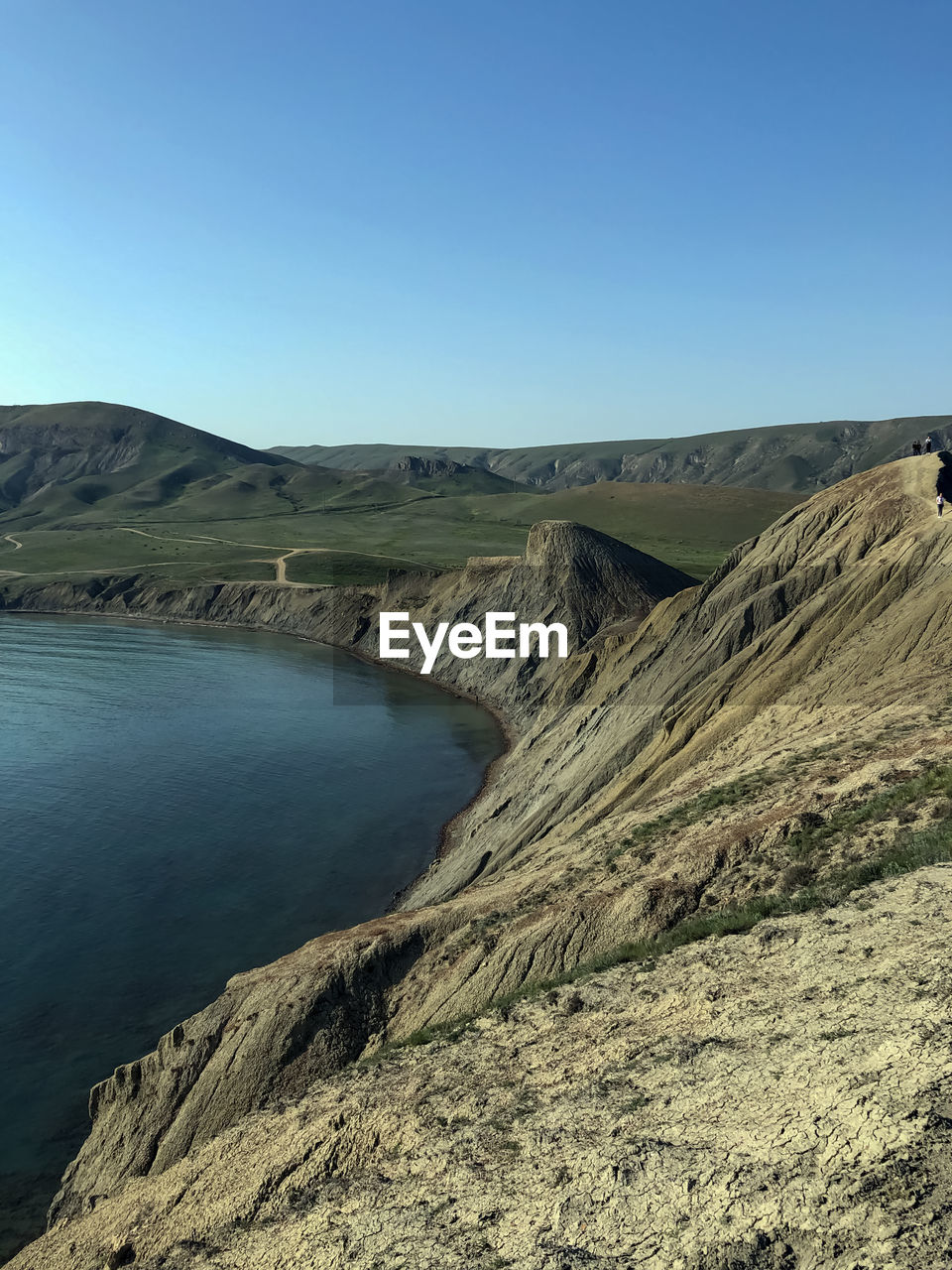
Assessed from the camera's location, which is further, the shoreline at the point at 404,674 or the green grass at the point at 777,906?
the shoreline at the point at 404,674

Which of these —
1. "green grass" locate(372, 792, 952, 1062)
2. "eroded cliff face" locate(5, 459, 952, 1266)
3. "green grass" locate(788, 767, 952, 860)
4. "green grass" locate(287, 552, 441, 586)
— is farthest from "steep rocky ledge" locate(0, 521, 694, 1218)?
"green grass" locate(287, 552, 441, 586)

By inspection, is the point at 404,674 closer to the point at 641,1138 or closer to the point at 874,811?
the point at 874,811

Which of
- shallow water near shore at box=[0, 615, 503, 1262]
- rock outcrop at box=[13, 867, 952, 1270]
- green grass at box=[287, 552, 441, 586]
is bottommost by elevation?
shallow water near shore at box=[0, 615, 503, 1262]

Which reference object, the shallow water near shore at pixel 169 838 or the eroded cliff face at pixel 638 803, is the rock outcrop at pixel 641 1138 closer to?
the eroded cliff face at pixel 638 803

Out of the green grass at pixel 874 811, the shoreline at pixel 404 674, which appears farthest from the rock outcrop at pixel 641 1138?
the shoreline at pixel 404 674

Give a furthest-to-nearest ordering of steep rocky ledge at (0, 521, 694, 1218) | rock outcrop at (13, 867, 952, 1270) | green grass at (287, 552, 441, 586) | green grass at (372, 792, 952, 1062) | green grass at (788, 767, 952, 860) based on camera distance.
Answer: green grass at (287, 552, 441, 586)
steep rocky ledge at (0, 521, 694, 1218)
green grass at (788, 767, 952, 860)
green grass at (372, 792, 952, 1062)
rock outcrop at (13, 867, 952, 1270)

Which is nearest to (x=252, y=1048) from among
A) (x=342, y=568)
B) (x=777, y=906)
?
(x=777, y=906)

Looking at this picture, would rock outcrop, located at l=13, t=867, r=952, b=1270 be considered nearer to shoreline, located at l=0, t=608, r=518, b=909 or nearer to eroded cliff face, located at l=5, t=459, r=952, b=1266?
eroded cliff face, located at l=5, t=459, r=952, b=1266
